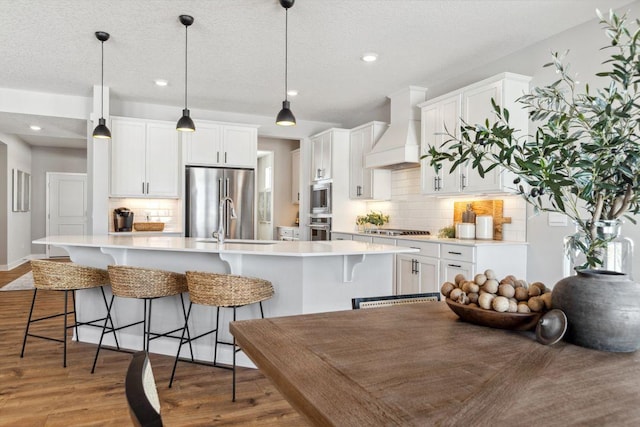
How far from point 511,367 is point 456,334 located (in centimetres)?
24

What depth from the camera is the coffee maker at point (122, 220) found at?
5555 millimetres

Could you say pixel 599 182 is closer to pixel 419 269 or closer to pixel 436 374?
pixel 436 374

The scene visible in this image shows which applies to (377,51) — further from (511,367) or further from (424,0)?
(511,367)

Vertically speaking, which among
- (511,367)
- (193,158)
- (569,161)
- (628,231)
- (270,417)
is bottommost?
(270,417)

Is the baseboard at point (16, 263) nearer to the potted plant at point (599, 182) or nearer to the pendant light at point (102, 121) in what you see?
the pendant light at point (102, 121)

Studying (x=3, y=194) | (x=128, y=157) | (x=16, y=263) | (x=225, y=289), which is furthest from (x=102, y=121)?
(x=16, y=263)

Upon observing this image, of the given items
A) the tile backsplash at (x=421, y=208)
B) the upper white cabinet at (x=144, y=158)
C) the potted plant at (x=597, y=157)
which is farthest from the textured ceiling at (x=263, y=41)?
the potted plant at (x=597, y=157)

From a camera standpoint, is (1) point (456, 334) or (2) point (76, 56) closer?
(1) point (456, 334)

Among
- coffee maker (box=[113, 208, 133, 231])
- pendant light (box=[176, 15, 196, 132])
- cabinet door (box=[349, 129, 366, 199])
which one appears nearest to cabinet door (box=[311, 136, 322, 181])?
cabinet door (box=[349, 129, 366, 199])

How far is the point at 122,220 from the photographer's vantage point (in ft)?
18.2

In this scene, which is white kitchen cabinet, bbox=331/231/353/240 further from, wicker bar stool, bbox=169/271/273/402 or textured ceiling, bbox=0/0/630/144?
wicker bar stool, bbox=169/271/273/402

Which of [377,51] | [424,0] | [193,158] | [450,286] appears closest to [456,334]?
[450,286]

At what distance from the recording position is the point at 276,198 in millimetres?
8109

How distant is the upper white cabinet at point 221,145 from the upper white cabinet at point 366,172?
147 cm
